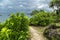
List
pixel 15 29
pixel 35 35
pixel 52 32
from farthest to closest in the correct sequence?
pixel 35 35 < pixel 15 29 < pixel 52 32

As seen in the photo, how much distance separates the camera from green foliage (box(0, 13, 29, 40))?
91.4ft

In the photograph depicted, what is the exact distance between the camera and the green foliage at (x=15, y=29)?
27.8 meters

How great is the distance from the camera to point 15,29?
94.8 ft

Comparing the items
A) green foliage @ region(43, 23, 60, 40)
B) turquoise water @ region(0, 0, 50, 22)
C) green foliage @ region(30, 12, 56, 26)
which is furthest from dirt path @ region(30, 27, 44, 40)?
turquoise water @ region(0, 0, 50, 22)

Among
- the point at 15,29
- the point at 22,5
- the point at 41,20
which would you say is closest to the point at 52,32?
the point at 15,29

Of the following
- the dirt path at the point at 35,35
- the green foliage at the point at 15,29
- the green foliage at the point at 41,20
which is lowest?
the dirt path at the point at 35,35

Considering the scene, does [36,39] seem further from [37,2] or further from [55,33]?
[37,2]

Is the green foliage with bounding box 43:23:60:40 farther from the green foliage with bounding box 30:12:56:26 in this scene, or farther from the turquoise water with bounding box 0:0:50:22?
the turquoise water with bounding box 0:0:50:22

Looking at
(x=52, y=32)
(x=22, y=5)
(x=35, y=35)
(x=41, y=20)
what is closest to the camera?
(x=52, y=32)

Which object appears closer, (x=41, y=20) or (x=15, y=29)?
(x=15, y=29)

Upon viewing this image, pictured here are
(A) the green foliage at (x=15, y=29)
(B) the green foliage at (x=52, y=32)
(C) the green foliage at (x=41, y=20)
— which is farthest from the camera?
(C) the green foliage at (x=41, y=20)

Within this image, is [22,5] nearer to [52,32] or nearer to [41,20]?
[41,20]

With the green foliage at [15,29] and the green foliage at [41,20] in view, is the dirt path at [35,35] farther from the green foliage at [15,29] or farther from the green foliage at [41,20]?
the green foliage at [41,20]

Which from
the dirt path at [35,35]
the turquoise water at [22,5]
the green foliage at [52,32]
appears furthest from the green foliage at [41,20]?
the turquoise water at [22,5]
